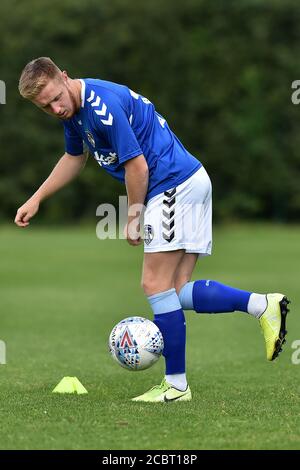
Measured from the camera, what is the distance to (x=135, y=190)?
18.6 feet

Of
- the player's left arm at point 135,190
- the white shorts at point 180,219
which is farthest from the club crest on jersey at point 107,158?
the white shorts at point 180,219

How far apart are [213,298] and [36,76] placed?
1737 millimetres

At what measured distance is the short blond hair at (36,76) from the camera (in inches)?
215

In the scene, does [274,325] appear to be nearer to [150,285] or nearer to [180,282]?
[180,282]

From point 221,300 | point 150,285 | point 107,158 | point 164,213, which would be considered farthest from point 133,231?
point 221,300

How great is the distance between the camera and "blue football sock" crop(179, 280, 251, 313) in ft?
19.4

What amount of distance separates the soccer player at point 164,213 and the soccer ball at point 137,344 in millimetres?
163

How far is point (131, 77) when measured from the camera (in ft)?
173

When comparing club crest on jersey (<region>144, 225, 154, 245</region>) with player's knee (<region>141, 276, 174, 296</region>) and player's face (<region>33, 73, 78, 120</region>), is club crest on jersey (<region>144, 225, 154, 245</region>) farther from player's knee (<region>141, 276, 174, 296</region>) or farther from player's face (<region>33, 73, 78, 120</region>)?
player's face (<region>33, 73, 78, 120</region>)

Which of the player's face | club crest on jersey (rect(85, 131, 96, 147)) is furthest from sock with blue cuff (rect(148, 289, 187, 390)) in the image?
the player's face

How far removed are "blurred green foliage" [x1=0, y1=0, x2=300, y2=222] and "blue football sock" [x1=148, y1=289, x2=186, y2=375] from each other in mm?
41756

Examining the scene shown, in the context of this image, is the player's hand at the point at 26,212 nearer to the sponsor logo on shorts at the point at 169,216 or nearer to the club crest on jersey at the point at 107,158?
the club crest on jersey at the point at 107,158
